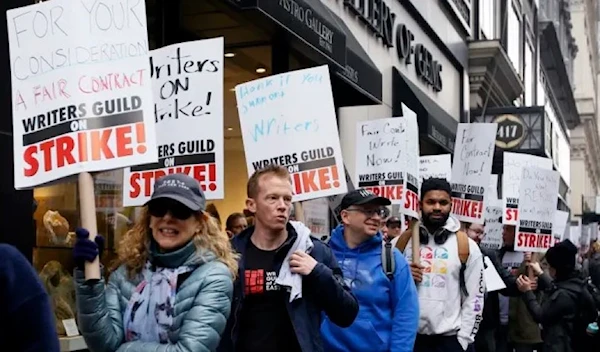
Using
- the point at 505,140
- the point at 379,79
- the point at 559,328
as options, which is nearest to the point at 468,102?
the point at 505,140

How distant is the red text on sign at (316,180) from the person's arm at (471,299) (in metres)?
1.19

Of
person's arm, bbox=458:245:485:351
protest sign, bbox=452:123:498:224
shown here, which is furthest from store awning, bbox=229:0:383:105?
person's arm, bbox=458:245:485:351

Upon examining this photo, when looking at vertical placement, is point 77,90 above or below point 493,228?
above

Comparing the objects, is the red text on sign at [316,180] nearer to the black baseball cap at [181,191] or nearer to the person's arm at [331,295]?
the person's arm at [331,295]

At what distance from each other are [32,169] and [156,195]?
641mm

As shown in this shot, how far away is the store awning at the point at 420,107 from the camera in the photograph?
16.1m

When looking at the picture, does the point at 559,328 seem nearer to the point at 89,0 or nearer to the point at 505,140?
the point at 89,0

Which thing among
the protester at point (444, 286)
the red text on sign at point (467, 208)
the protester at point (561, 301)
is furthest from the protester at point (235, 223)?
the protester at point (561, 301)

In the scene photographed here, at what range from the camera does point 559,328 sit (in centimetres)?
873

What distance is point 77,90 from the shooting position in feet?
13.7

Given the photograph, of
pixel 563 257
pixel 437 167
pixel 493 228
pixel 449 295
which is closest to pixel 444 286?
pixel 449 295

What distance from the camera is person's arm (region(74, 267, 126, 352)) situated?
144 inches

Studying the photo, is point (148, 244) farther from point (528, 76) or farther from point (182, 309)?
point (528, 76)

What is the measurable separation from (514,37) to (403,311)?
2572 cm
